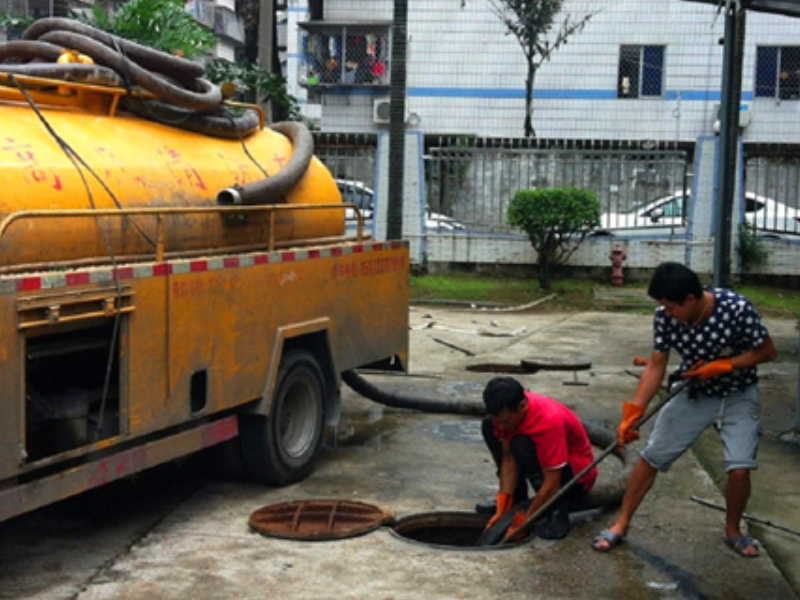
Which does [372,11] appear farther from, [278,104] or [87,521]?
[87,521]

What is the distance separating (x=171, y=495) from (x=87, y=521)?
671 mm

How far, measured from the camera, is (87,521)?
6727 mm

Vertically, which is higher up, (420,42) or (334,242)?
(420,42)

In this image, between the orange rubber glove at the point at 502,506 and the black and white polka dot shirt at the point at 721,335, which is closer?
the black and white polka dot shirt at the point at 721,335

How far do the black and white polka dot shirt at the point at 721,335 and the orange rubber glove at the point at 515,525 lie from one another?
1157 millimetres

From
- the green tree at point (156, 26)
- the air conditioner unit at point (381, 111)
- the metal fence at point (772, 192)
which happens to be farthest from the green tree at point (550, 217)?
the air conditioner unit at point (381, 111)

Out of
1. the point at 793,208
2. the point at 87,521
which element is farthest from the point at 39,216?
the point at 793,208

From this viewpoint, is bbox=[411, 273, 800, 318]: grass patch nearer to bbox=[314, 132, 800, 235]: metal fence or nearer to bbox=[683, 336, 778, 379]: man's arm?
bbox=[314, 132, 800, 235]: metal fence

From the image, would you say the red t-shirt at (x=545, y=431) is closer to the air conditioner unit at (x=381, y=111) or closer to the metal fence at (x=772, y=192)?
the metal fence at (x=772, y=192)

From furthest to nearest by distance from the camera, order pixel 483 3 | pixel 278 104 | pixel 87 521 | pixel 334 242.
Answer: pixel 483 3
pixel 278 104
pixel 334 242
pixel 87 521

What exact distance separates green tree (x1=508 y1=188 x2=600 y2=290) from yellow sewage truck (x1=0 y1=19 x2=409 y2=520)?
405 inches

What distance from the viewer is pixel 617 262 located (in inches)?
767

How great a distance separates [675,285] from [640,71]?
23.9 meters

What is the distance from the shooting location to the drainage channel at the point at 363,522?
21.8 ft
